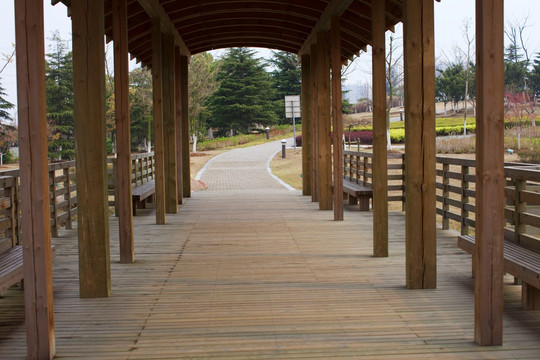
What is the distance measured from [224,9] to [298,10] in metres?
1.21

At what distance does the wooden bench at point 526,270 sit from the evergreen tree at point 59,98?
27.9 metres

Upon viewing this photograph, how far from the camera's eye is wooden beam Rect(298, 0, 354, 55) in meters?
8.39

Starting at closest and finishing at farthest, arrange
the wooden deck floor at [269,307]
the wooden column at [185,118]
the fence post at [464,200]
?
the wooden deck floor at [269,307] → the fence post at [464,200] → the wooden column at [185,118]

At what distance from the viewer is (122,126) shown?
6176mm

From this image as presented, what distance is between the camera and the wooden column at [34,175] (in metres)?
3.38

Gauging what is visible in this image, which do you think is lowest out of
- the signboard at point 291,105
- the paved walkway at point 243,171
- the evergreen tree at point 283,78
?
the paved walkway at point 243,171

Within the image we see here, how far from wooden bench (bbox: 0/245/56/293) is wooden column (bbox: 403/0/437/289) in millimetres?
3069

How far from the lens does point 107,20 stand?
343 inches

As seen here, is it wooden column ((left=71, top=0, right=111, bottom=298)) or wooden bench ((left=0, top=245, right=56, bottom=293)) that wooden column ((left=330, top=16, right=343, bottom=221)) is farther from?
wooden bench ((left=0, top=245, right=56, bottom=293))

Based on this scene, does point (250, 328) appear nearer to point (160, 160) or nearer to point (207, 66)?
point (160, 160)

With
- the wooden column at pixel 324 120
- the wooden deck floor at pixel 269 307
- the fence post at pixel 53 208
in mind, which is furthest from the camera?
the wooden column at pixel 324 120

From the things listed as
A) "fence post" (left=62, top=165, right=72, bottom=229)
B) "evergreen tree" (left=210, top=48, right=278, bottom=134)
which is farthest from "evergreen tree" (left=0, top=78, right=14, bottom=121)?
"fence post" (left=62, top=165, right=72, bottom=229)

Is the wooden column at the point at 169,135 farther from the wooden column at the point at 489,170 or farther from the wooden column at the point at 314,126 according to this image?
the wooden column at the point at 489,170

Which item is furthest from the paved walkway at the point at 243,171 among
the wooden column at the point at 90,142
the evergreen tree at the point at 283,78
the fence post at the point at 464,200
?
the evergreen tree at the point at 283,78
